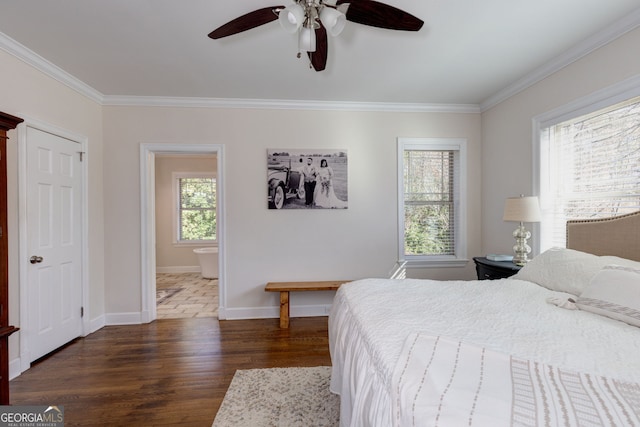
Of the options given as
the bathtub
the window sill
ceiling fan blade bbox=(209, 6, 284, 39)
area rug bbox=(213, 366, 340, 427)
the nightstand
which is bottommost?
area rug bbox=(213, 366, 340, 427)

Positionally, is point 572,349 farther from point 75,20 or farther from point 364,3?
point 75,20

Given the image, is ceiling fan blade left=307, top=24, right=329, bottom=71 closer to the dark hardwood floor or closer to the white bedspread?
the white bedspread

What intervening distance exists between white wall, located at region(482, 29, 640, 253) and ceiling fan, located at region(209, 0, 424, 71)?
67.9 inches

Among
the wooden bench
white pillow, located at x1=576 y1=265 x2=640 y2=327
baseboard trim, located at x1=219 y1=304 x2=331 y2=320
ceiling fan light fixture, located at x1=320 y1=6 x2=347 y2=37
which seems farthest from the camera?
baseboard trim, located at x1=219 y1=304 x2=331 y2=320

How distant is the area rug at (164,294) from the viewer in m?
4.29

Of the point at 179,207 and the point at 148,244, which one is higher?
the point at 179,207

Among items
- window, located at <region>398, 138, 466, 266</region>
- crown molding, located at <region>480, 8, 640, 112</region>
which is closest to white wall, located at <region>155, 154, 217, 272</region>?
window, located at <region>398, 138, 466, 266</region>

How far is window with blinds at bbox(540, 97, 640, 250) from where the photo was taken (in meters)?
2.08

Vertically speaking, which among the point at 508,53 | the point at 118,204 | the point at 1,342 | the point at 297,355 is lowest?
the point at 297,355

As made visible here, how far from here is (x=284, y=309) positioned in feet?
10.6

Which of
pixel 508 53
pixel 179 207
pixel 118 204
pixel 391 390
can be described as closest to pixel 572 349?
pixel 391 390

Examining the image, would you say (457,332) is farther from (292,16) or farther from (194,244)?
(194,244)

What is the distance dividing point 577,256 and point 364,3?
208 centimetres

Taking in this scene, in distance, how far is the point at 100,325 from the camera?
3.23 m
